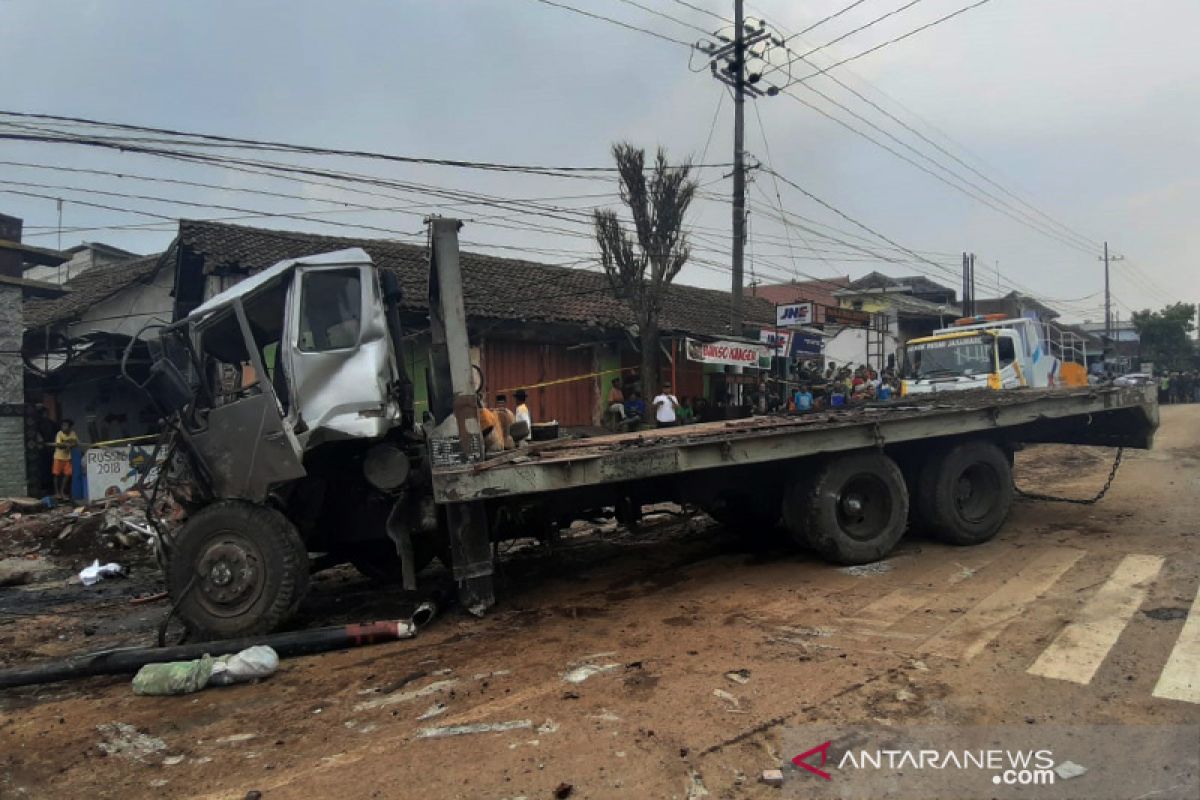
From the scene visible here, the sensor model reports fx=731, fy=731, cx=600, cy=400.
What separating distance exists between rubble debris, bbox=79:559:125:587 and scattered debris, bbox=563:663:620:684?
6.28 m

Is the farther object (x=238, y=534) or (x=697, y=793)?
(x=238, y=534)

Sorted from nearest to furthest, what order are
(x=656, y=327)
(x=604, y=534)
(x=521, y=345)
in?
(x=604, y=534), (x=656, y=327), (x=521, y=345)

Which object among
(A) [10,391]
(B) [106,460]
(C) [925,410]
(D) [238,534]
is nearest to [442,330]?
(D) [238,534]

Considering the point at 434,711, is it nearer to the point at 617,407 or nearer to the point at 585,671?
the point at 585,671

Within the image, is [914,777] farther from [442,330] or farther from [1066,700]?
[442,330]

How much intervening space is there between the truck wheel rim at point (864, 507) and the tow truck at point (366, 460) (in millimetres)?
21

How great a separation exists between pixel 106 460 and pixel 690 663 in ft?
41.3

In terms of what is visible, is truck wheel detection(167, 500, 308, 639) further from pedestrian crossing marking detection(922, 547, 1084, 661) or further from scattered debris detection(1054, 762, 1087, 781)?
scattered debris detection(1054, 762, 1087, 781)

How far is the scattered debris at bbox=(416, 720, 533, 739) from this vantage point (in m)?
3.45

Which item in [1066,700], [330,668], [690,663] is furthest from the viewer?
[330,668]

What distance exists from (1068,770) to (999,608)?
2.21 metres

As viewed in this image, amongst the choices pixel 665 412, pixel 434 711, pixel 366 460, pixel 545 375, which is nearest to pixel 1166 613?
pixel 434 711

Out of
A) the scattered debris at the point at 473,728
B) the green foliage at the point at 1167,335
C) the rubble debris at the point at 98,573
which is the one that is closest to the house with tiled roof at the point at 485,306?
the rubble debris at the point at 98,573

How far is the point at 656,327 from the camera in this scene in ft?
47.9
